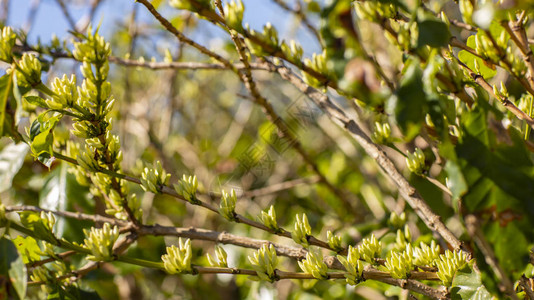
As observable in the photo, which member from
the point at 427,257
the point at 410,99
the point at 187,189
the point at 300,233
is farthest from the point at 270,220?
the point at 410,99

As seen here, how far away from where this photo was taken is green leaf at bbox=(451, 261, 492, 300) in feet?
2.28

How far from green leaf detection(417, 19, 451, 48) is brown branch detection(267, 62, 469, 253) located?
0.37 m

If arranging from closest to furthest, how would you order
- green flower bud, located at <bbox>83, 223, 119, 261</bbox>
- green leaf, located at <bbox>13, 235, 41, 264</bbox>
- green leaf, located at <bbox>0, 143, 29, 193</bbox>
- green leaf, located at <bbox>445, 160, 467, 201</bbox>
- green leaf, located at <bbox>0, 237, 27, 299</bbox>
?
green leaf, located at <bbox>445, 160, 467, 201</bbox>, green leaf, located at <bbox>0, 237, 27, 299</bbox>, green flower bud, located at <bbox>83, 223, 119, 261</bbox>, green leaf, located at <bbox>13, 235, 41, 264</bbox>, green leaf, located at <bbox>0, 143, 29, 193</bbox>

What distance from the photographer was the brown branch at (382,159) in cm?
73

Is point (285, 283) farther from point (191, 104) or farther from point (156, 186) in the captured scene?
point (191, 104)

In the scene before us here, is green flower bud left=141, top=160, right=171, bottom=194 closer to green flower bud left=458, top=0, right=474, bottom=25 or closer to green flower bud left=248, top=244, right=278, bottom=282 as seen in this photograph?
green flower bud left=248, top=244, right=278, bottom=282

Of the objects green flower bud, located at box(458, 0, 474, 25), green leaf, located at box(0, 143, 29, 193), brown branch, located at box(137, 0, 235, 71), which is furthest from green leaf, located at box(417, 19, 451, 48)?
green leaf, located at box(0, 143, 29, 193)

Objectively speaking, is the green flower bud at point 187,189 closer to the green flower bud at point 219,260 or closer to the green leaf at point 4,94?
the green flower bud at point 219,260

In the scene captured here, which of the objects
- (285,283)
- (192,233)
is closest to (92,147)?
(192,233)

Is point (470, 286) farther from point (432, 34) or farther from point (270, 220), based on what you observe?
Result: point (432, 34)

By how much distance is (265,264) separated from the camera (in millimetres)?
708

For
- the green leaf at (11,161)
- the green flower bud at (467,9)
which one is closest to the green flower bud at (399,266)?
the green flower bud at (467,9)

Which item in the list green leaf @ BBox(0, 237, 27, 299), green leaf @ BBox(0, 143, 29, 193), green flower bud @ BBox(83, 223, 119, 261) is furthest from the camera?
green leaf @ BBox(0, 143, 29, 193)

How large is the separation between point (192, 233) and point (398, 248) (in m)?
0.39
